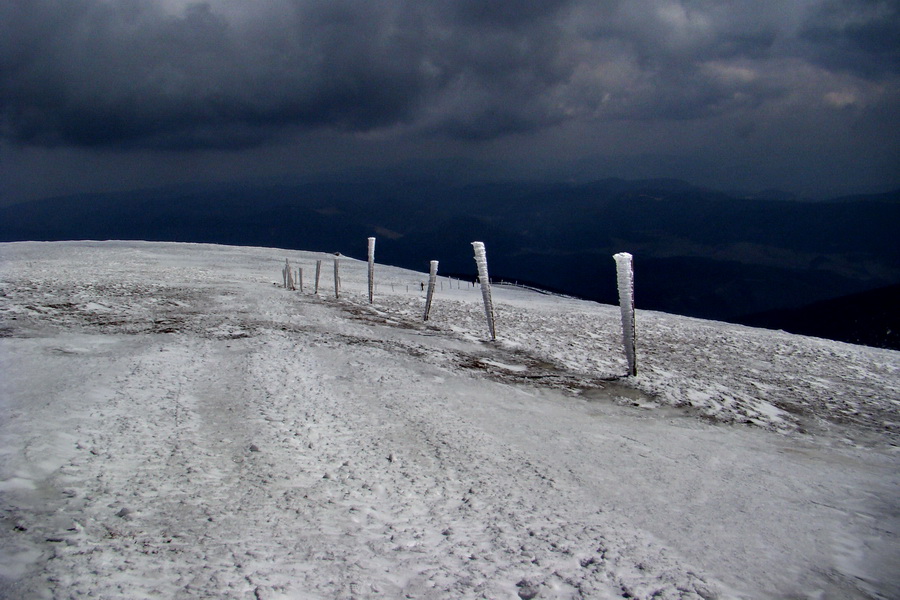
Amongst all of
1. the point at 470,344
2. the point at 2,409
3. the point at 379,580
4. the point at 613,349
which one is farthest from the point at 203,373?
the point at 613,349

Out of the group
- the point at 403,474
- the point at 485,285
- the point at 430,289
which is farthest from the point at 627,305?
the point at 430,289

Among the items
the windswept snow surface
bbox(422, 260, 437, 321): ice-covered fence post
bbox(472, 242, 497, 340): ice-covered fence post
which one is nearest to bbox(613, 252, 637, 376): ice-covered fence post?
the windswept snow surface

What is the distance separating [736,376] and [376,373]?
10440 mm

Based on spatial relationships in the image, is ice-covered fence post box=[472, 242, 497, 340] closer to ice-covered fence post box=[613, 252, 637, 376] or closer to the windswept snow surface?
the windswept snow surface

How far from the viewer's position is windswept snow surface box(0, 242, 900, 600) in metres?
4.04

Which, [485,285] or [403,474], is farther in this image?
[485,285]

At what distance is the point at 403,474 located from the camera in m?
5.89

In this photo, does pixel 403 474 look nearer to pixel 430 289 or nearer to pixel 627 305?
pixel 627 305

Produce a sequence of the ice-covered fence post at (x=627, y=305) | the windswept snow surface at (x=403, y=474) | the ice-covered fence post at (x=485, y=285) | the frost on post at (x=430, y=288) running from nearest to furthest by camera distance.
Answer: the windswept snow surface at (x=403, y=474) → the ice-covered fence post at (x=627, y=305) → the ice-covered fence post at (x=485, y=285) → the frost on post at (x=430, y=288)

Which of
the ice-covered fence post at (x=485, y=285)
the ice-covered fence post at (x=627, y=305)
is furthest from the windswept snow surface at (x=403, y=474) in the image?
the ice-covered fence post at (x=485, y=285)

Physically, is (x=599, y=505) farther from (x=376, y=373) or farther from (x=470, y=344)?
(x=470, y=344)

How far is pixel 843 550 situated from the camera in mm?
5102

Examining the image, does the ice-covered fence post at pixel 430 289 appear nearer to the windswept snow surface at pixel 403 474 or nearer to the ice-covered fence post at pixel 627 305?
the windswept snow surface at pixel 403 474

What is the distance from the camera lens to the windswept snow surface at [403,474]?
4.04 m
